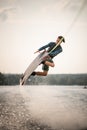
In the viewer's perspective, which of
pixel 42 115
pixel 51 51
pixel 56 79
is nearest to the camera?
pixel 51 51

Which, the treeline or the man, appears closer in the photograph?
the man

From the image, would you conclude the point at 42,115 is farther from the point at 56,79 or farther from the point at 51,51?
the point at 56,79

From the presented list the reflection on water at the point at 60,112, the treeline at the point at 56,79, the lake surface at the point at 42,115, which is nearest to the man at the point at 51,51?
the lake surface at the point at 42,115

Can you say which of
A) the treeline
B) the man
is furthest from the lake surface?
the treeline

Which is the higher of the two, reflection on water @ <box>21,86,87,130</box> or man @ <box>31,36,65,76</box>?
man @ <box>31,36,65,76</box>

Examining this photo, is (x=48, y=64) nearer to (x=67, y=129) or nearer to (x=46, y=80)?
(x=67, y=129)

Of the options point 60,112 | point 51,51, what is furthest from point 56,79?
point 51,51

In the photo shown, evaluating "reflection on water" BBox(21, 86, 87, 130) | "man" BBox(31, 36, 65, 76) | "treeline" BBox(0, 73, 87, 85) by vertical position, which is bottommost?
"reflection on water" BBox(21, 86, 87, 130)

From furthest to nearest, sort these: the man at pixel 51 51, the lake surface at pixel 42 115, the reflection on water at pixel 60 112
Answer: the reflection on water at pixel 60 112, the lake surface at pixel 42 115, the man at pixel 51 51

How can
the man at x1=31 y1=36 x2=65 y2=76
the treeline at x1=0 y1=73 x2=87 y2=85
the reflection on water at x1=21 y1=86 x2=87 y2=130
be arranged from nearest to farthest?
the man at x1=31 y1=36 x2=65 y2=76 < the reflection on water at x1=21 y1=86 x2=87 y2=130 < the treeline at x1=0 y1=73 x2=87 y2=85

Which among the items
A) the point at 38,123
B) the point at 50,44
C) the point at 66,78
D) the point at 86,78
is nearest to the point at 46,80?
the point at 66,78

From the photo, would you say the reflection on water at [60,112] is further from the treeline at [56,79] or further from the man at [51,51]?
the treeline at [56,79]

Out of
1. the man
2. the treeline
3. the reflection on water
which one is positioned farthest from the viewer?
the treeline

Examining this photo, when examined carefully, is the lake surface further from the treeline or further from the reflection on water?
the treeline
